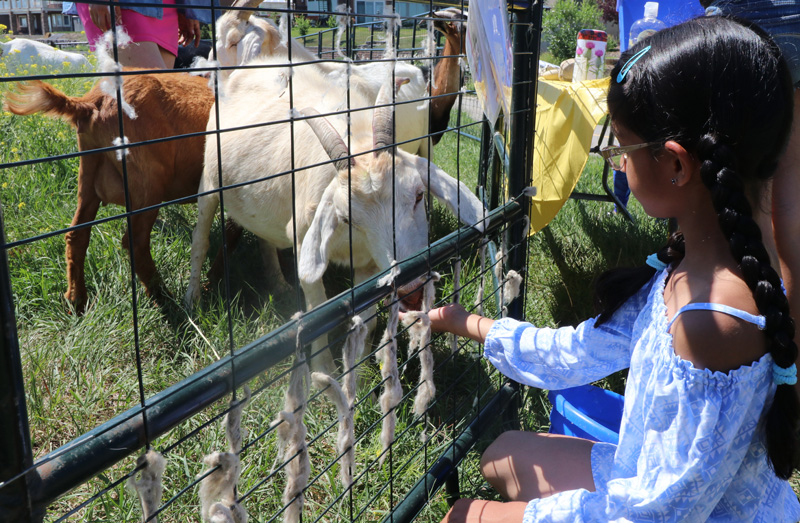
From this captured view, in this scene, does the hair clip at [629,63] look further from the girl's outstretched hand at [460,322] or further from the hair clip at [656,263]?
the girl's outstretched hand at [460,322]

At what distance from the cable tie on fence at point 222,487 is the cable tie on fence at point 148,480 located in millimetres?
128

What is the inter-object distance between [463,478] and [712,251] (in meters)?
1.29

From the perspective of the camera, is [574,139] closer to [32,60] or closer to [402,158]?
[402,158]

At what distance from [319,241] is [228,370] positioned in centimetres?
156

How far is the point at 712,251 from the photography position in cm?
132

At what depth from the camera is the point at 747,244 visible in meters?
1.20

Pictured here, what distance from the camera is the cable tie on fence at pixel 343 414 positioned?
1377 millimetres

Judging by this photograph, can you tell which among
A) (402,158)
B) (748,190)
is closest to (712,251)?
(748,190)

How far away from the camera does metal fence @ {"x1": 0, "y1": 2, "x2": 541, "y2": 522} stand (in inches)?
37.6

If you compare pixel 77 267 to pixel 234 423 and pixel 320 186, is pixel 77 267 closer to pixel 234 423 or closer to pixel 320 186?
pixel 320 186

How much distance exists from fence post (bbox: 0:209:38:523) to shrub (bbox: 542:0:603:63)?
18620mm

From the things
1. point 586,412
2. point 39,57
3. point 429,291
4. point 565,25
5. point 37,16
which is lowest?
point 586,412

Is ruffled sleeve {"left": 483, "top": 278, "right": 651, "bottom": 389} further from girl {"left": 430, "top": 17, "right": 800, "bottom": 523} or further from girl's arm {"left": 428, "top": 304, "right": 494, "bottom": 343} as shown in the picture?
girl {"left": 430, "top": 17, "right": 800, "bottom": 523}

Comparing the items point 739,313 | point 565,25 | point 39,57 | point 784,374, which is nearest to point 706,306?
point 739,313
